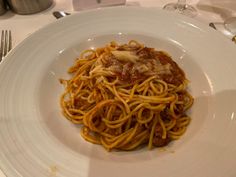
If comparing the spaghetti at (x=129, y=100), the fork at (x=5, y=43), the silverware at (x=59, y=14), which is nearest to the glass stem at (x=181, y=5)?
the spaghetti at (x=129, y=100)

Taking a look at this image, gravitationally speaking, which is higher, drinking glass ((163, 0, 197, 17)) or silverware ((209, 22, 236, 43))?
silverware ((209, 22, 236, 43))

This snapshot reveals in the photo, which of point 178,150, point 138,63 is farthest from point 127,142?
point 138,63

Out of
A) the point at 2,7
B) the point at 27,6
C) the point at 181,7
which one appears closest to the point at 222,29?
the point at 181,7

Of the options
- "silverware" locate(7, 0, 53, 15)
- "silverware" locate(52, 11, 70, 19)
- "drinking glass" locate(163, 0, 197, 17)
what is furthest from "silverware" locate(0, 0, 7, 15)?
"drinking glass" locate(163, 0, 197, 17)

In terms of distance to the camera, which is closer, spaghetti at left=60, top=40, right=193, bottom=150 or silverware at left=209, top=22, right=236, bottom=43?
spaghetti at left=60, top=40, right=193, bottom=150

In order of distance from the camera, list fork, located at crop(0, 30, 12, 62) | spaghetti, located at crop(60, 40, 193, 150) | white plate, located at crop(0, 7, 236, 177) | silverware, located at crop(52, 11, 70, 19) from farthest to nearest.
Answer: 1. silverware, located at crop(52, 11, 70, 19)
2. fork, located at crop(0, 30, 12, 62)
3. spaghetti, located at crop(60, 40, 193, 150)
4. white plate, located at crop(0, 7, 236, 177)

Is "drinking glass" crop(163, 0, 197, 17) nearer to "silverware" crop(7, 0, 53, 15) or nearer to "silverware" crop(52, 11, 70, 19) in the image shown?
"silverware" crop(52, 11, 70, 19)

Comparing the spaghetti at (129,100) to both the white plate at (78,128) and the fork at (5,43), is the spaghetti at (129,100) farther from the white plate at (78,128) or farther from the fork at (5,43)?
the fork at (5,43)
